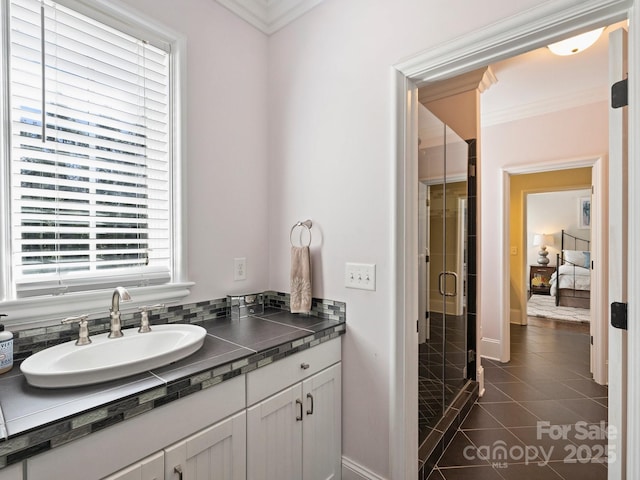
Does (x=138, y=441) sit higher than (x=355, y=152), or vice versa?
(x=355, y=152)

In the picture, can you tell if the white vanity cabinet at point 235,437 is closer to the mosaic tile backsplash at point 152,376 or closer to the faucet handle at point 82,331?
the mosaic tile backsplash at point 152,376

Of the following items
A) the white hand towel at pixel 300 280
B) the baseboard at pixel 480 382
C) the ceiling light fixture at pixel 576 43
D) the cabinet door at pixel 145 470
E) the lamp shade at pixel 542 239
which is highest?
the ceiling light fixture at pixel 576 43

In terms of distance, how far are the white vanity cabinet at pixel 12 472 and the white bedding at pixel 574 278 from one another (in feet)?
26.4

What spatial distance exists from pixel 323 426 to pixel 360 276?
763 millimetres

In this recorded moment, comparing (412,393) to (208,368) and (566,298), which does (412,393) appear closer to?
(208,368)

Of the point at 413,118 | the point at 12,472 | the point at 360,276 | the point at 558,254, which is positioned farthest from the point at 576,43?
the point at 558,254

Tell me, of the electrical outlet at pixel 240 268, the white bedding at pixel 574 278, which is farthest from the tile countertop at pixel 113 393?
the white bedding at pixel 574 278

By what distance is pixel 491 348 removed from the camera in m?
3.55

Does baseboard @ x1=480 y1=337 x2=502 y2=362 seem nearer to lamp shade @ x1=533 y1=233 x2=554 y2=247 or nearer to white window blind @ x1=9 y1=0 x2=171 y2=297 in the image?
white window blind @ x1=9 y1=0 x2=171 y2=297

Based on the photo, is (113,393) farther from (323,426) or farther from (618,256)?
(618,256)

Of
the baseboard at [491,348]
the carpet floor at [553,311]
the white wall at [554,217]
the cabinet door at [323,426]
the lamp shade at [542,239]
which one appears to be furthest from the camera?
the lamp shade at [542,239]

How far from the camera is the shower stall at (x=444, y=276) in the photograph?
1991 millimetres

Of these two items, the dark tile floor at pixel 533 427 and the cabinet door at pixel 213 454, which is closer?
the cabinet door at pixel 213 454

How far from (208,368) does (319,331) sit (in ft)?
1.96
